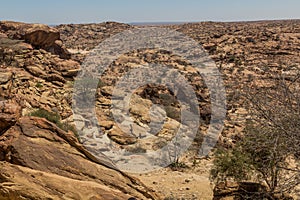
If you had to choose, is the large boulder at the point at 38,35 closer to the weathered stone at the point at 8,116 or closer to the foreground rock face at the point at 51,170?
the weathered stone at the point at 8,116

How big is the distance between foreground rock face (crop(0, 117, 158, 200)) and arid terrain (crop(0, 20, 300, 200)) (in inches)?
0.5

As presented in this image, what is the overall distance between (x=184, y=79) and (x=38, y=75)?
7.31 meters

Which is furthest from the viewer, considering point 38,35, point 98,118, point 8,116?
point 38,35

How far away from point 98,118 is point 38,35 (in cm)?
636

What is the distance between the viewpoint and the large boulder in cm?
1605

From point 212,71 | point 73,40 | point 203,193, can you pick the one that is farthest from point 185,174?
point 73,40

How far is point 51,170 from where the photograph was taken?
5000mm

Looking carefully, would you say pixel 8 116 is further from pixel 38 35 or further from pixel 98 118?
pixel 38 35

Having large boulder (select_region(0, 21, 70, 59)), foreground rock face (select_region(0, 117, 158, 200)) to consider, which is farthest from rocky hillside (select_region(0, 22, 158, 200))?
large boulder (select_region(0, 21, 70, 59))

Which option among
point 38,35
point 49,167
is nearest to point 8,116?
point 49,167

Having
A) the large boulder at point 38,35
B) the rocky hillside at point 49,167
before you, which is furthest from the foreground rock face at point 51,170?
the large boulder at point 38,35

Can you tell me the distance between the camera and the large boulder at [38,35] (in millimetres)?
16047

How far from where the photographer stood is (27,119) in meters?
5.60

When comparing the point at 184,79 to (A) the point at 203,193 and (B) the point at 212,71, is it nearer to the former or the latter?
(B) the point at 212,71
